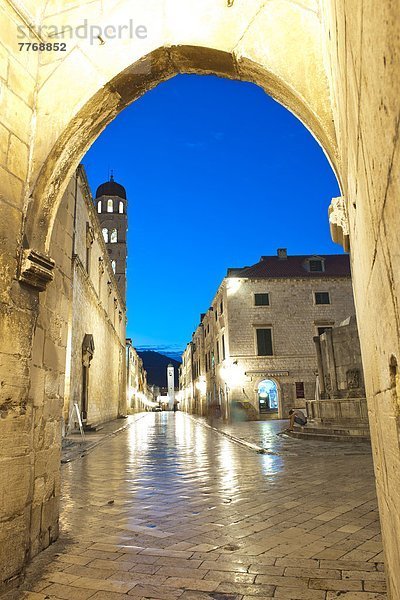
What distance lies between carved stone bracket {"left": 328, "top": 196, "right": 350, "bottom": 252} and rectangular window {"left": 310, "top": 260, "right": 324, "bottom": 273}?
2977 cm

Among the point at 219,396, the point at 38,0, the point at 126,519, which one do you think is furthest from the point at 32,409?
the point at 219,396

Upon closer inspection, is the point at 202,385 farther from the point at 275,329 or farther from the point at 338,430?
the point at 338,430

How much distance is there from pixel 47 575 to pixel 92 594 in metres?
0.57

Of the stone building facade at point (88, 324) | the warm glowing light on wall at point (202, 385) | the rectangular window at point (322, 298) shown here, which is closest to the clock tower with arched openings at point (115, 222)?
the warm glowing light on wall at point (202, 385)

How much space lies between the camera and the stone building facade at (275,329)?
1118 inches

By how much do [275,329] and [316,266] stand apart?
21.1ft

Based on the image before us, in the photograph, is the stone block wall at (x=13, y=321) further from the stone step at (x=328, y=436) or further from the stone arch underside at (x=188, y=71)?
the stone step at (x=328, y=436)

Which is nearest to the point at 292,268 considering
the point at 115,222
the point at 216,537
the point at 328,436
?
the point at 328,436

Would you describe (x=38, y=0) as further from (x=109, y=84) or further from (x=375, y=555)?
(x=375, y=555)

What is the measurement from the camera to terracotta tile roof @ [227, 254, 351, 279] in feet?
102

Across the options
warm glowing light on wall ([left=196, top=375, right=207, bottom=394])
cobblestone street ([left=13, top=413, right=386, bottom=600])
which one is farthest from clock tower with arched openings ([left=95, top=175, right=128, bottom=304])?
cobblestone street ([left=13, top=413, right=386, bottom=600])

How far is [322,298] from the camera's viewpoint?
30359 millimetres

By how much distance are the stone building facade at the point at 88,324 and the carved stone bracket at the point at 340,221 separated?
30.2 ft

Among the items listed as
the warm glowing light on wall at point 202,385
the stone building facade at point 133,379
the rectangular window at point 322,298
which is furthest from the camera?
the stone building facade at point 133,379
